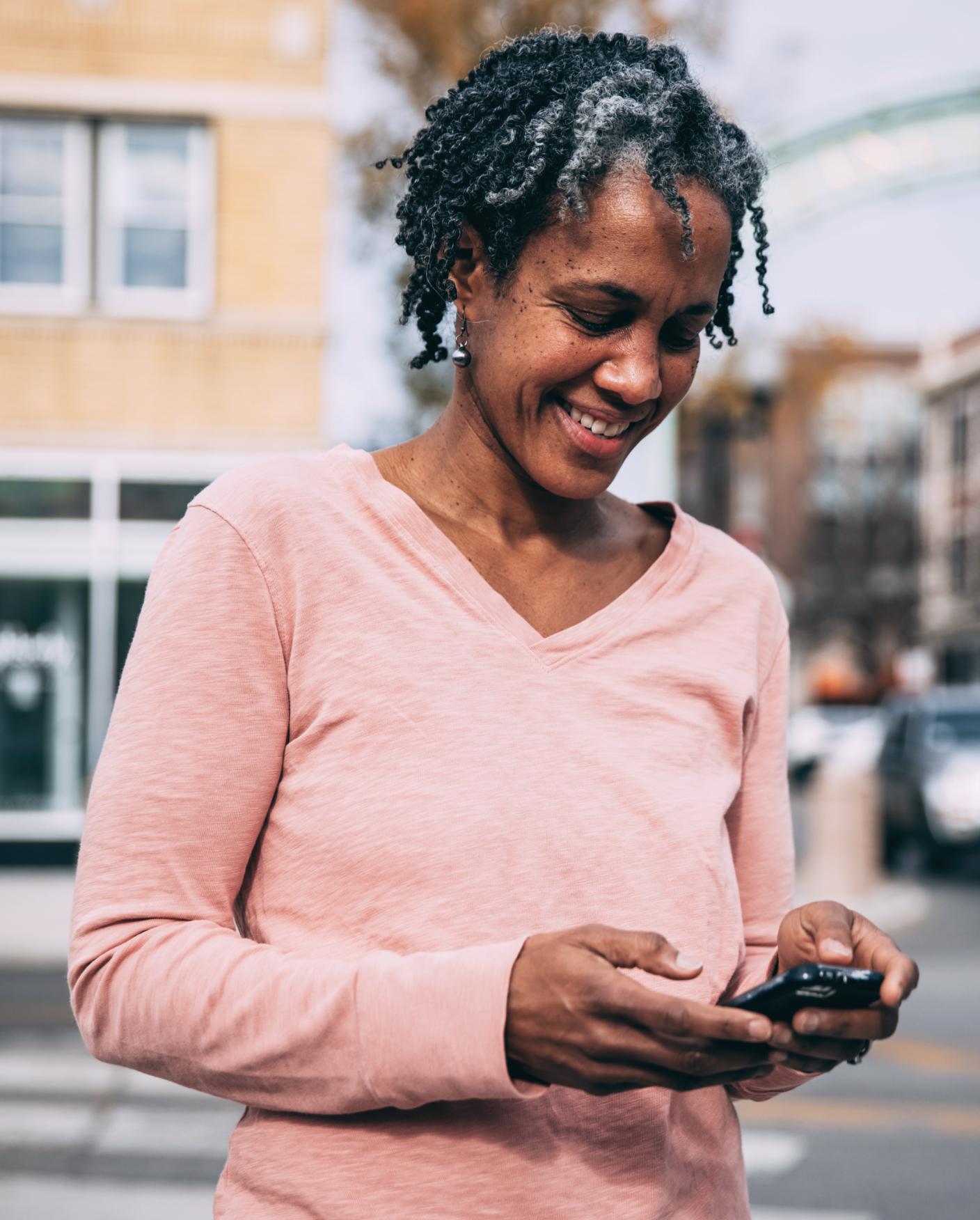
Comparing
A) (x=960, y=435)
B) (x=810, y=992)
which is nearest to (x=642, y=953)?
(x=810, y=992)

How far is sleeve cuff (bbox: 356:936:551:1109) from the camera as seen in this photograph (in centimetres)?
127

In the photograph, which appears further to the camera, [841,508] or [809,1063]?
[841,508]

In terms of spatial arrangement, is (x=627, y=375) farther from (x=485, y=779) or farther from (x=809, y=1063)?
(x=809, y=1063)

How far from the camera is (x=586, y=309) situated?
5.06 ft

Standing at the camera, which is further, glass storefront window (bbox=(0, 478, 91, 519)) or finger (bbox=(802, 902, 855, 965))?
glass storefront window (bbox=(0, 478, 91, 519))

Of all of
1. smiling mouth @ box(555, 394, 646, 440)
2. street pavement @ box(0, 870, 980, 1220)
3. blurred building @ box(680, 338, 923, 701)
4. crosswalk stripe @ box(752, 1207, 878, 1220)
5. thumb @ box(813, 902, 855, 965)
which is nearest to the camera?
thumb @ box(813, 902, 855, 965)

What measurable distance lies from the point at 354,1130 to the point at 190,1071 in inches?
6.0

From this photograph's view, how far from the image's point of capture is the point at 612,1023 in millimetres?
1231

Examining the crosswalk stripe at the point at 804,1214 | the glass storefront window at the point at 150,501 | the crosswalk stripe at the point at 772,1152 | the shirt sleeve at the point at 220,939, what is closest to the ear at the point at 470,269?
the shirt sleeve at the point at 220,939

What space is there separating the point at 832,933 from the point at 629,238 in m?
0.70

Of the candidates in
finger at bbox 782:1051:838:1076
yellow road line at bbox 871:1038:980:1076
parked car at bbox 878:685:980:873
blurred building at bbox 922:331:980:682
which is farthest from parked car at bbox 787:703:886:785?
finger at bbox 782:1051:838:1076

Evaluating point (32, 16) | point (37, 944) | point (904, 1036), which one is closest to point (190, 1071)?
point (904, 1036)

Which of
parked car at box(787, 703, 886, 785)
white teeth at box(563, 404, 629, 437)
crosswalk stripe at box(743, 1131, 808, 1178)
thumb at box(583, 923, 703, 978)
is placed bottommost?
parked car at box(787, 703, 886, 785)

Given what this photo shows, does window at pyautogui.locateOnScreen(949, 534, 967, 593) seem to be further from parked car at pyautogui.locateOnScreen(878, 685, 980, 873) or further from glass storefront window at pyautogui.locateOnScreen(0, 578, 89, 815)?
glass storefront window at pyautogui.locateOnScreen(0, 578, 89, 815)
